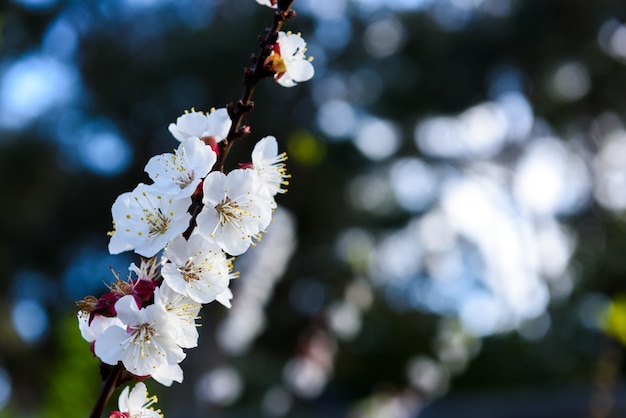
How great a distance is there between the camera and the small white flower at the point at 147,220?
0.81 m

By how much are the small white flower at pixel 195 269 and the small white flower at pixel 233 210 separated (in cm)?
2

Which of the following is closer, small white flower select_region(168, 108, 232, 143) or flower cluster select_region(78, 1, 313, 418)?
flower cluster select_region(78, 1, 313, 418)

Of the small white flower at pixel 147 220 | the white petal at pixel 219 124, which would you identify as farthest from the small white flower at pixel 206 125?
the small white flower at pixel 147 220

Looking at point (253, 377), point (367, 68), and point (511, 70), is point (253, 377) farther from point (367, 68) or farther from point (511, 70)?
point (511, 70)

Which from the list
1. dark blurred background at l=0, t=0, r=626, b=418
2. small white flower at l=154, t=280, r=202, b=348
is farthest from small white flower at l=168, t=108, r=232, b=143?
dark blurred background at l=0, t=0, r=626, b=418

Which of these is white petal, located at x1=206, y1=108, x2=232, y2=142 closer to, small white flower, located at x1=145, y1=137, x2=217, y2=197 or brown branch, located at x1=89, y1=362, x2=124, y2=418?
small white flower, located at x1=145, y1=137, x2=217, y2=197

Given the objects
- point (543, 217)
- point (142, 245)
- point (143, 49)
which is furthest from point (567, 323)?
point (142, 245)

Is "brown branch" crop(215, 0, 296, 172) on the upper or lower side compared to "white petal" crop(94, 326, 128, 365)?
upper

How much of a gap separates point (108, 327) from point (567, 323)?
1038 cm

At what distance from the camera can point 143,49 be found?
8523 mm

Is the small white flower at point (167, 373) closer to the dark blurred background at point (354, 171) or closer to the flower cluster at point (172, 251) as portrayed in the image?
the flower cluster at point (172, 251)

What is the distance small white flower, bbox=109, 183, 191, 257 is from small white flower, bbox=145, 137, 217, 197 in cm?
1

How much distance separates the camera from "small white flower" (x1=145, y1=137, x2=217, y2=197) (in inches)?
32.5

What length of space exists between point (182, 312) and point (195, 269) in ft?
0.22
